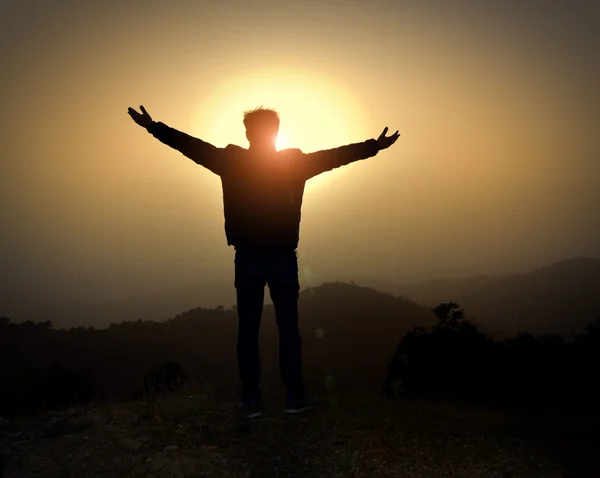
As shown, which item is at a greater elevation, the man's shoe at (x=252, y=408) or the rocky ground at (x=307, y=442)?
the man's shoe at (x=252, y=408)

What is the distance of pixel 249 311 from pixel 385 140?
8.74 ft

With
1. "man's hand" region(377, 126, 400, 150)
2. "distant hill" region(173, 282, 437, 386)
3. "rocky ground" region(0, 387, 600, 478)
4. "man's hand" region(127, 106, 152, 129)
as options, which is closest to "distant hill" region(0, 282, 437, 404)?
"distant hill" region(173, 282, 437, 386)

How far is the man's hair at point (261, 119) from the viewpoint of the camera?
18.9ft

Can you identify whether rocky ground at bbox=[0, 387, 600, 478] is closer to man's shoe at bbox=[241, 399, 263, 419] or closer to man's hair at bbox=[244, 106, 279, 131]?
man's shoe at bbox=[241, 399, 263, 419]

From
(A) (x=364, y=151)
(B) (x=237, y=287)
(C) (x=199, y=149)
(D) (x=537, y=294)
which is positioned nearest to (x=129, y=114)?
(C) (x=199, y=149)

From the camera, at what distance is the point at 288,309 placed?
5797mm

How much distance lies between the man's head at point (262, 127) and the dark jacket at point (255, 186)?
15cm

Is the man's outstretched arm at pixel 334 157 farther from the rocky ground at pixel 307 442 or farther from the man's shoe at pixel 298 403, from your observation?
A: the rocky ground at pixel 307 442

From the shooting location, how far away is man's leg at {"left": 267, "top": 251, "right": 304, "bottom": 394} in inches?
226

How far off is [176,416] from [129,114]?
12.0 ft

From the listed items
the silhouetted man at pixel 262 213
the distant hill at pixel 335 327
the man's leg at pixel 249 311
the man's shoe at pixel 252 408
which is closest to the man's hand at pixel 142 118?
the silhouetted man at pixel 262 213

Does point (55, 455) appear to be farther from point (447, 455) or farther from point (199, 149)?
point (447, 455)

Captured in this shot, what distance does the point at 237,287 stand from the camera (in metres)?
5.79

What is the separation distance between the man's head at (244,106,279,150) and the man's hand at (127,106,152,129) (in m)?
1.13
